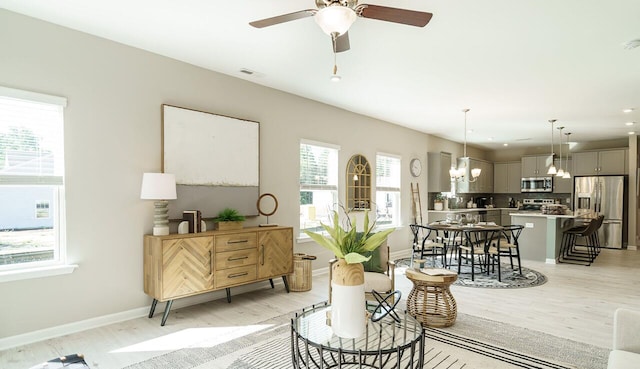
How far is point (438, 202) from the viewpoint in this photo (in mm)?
8508

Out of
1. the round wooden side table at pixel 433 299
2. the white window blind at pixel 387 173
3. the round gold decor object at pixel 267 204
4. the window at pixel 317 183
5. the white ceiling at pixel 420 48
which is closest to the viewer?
the white ceiling at pixel 420 48

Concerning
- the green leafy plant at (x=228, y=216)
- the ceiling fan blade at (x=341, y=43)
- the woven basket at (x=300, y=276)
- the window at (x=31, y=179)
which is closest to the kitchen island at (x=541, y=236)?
the woven basket at (x=300, y=276)

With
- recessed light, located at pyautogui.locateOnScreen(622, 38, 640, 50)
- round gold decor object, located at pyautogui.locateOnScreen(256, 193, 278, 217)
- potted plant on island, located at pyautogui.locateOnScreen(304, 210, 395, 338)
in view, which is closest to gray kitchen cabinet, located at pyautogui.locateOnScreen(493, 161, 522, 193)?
recessed light, located at pyautogui.locateOnScreen(622, 38, 640, 50)

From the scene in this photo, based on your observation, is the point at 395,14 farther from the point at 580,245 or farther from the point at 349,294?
the point at 580,245

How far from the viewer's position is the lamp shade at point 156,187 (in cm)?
344

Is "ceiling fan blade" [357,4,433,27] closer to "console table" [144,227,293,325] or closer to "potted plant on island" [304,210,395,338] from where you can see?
"potted plant on island" [304,210,395,338]

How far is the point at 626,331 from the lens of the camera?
205cm

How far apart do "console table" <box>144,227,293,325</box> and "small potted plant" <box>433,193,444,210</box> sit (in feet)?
16.7

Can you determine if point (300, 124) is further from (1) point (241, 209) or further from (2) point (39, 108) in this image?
(2) point (39, 108)

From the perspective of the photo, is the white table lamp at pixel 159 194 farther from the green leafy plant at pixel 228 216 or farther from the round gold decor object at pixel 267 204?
the round gold decor object at pixel 267 204

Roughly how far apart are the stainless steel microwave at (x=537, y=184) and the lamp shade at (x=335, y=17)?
395 inches

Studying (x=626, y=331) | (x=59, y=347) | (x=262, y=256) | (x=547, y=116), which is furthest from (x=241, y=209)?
(x=547, y=116)

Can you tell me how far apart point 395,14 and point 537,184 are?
32.5 ft

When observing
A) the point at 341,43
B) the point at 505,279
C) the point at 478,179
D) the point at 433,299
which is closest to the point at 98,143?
the point at 341,43
